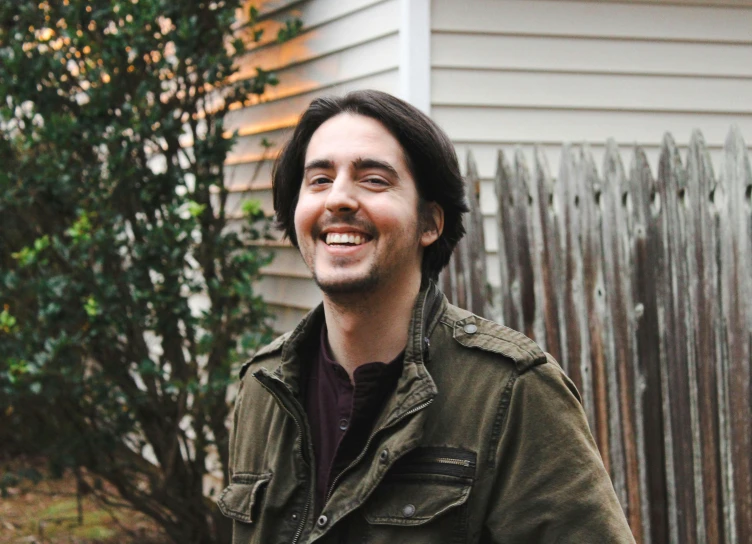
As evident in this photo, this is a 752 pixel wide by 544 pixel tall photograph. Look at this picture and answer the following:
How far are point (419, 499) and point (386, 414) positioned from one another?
21 centimetres

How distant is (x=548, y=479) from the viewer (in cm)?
199

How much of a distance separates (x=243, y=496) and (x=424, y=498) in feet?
1.89

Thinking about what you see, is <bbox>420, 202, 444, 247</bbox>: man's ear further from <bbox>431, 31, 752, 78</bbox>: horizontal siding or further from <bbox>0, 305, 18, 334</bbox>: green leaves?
<bbox>0, 305, 18, 334</bbox>: green leaves

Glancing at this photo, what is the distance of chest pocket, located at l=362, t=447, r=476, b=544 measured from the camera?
202cm

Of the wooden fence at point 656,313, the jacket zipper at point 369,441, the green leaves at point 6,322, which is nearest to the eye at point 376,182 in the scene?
the jacket zipper at point 369,441

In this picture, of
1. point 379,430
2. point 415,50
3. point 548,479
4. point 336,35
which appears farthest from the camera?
point 336,35

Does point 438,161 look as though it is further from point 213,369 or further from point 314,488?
point 213,369

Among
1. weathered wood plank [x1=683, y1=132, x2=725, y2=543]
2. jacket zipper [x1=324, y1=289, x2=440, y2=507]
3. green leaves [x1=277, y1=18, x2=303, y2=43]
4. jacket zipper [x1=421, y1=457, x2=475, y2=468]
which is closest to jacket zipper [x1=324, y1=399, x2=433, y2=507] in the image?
jacket zipper [x1=324, y1=289, x2=440, y2=507]

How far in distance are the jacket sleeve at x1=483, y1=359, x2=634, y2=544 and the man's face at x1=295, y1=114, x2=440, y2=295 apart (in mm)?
434

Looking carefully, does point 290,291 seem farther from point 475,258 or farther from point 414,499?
point 414,499

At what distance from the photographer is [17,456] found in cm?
875

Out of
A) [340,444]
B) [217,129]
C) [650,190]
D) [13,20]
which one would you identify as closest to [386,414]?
[340,444]

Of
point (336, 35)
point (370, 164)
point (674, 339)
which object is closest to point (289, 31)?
point (336, 35)

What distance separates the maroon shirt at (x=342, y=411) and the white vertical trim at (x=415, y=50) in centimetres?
260
